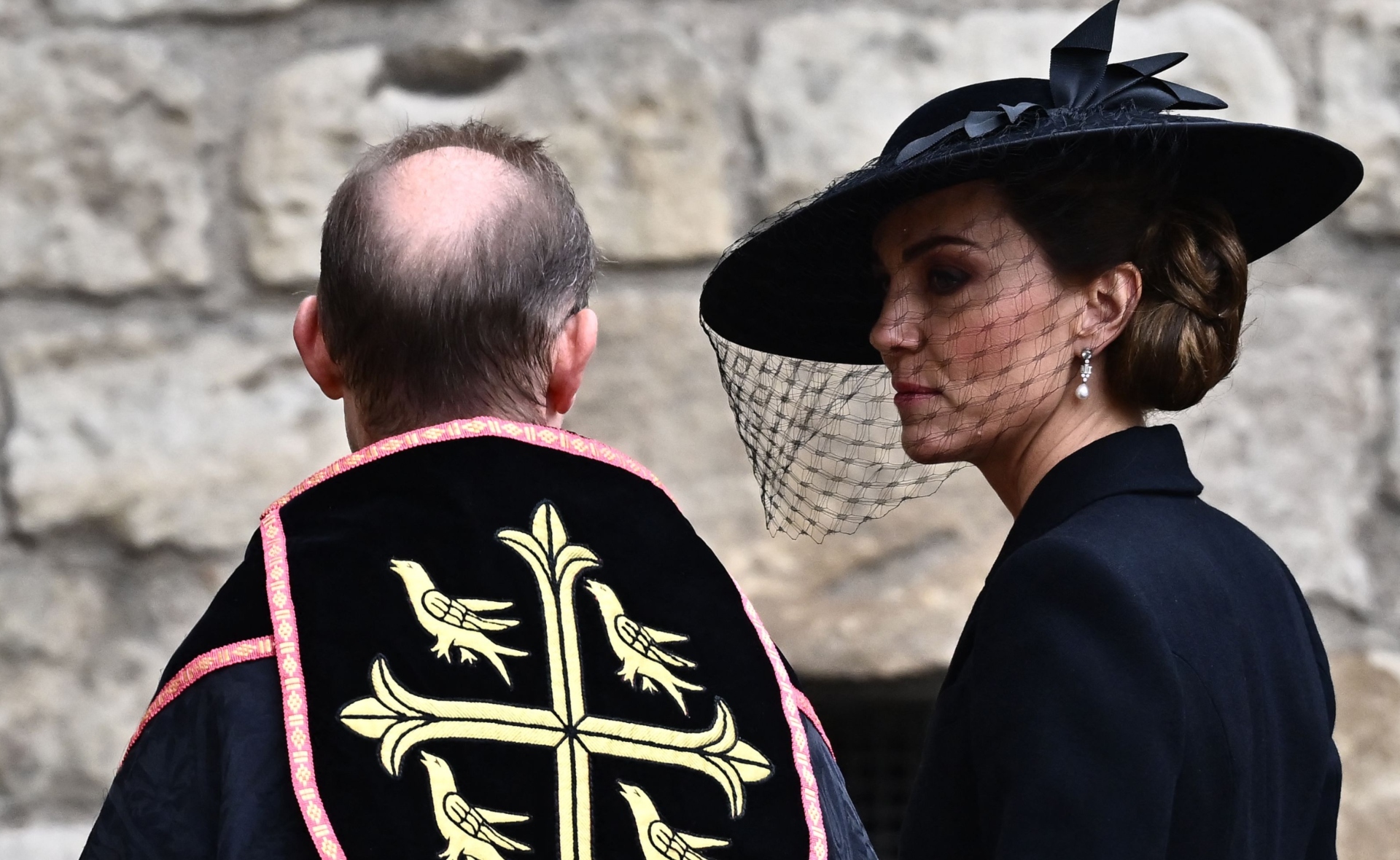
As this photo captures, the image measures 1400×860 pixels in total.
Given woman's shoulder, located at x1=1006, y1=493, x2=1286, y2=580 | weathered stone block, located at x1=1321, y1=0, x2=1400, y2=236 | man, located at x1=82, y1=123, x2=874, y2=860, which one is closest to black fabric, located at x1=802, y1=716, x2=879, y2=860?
man, located at x1=82, y1=123, x2=874, y2=860

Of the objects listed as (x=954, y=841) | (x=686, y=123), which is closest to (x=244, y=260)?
(x=686, y=123)

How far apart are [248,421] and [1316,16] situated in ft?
5.92

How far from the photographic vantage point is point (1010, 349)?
1.58 meters

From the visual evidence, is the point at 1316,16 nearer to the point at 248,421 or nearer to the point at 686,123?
the point at 686,123

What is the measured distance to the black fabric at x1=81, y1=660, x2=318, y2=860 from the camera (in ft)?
3.92

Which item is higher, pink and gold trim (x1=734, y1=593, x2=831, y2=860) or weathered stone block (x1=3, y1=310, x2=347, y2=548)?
weathered stone block (x1=3, y1=310, x2=347, y2=548)

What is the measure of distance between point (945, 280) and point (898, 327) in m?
0.08

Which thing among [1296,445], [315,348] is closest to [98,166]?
[315,348]

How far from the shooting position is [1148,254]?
1.55 meters

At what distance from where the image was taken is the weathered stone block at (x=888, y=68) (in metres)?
2.38

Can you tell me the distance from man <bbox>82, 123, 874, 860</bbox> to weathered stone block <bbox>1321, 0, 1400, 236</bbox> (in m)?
1.55

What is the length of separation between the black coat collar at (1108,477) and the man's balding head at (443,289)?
→ 527mm

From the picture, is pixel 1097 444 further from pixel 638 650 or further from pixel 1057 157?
pixel 638 650

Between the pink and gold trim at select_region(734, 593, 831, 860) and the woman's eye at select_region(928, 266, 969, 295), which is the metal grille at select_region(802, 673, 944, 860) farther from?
the pink and gold trim at select_region(734, 593, 831, 860)
